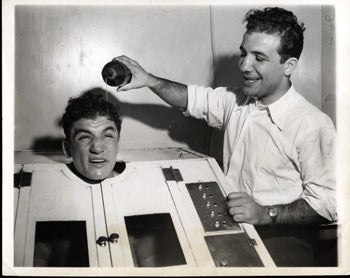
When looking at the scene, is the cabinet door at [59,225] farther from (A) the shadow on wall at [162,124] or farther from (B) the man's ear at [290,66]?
(B) the man's ear at [290,66]

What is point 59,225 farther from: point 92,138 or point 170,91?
point 170,91

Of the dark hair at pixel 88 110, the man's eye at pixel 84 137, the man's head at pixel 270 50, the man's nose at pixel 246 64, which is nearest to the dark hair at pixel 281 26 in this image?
the man's head at pixel 270 50

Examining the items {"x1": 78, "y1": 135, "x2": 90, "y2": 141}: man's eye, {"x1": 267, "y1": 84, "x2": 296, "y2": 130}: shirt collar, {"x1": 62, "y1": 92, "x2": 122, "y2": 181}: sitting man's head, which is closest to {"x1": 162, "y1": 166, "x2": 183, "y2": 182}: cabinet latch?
{"x1": 62, "y1": 92, "x2": 122, "y2": 181}: sitting man's head

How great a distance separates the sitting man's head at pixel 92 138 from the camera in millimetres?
1239

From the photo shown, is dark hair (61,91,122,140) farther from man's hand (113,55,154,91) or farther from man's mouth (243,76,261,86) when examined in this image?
man's mouth (243,76,261,86)

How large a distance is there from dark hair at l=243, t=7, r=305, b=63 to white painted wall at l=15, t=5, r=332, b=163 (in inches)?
1.6

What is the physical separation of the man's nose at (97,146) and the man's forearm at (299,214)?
660mm

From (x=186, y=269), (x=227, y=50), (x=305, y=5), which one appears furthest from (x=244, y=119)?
(x=186, y=269)

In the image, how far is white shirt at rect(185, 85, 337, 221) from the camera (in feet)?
4.17

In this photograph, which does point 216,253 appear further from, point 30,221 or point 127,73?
point 127,73

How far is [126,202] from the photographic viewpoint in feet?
3.91

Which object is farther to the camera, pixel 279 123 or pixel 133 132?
pixel 133 132

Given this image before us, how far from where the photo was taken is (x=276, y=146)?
52.0 inches

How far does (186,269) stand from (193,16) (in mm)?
959
